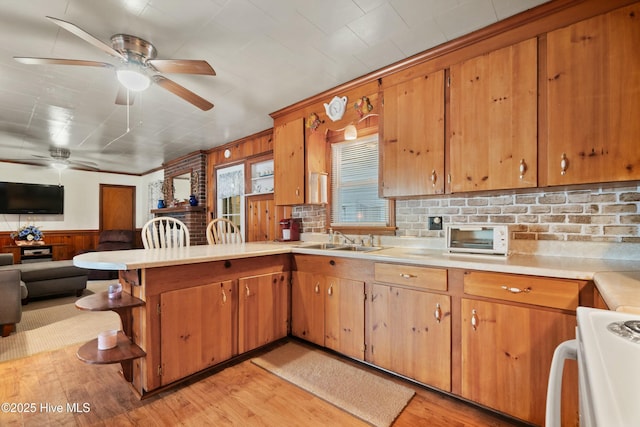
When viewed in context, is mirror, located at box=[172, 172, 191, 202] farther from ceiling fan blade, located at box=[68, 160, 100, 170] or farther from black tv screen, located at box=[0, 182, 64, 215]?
black tv screen, located at box=[0, 182, 64, 215]

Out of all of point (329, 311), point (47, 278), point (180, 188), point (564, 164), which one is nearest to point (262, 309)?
point (329, 311)

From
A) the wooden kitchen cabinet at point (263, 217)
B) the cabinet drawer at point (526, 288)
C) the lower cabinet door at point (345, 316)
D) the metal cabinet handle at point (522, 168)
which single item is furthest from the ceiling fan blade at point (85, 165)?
the metal cabinet handle at point (522, 168)

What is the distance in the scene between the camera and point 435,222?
8.09ft

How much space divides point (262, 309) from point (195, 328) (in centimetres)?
59

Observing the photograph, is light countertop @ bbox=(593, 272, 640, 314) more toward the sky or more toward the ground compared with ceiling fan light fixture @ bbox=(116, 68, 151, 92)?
more toward the ground

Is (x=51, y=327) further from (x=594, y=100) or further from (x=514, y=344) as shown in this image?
(x=594, y=100)

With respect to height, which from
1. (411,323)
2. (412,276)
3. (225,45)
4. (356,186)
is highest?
(225,45)

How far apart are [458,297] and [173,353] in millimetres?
1921

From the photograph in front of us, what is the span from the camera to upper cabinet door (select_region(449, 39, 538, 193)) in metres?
1.85

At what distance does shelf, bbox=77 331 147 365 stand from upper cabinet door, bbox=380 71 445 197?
2.13m

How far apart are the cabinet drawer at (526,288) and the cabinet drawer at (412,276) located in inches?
6.1

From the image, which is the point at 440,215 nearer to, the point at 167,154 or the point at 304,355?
the point at 304,355

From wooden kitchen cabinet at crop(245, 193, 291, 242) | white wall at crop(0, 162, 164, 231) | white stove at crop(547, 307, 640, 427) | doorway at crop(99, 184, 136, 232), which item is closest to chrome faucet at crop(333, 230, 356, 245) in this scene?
wooden kitchen cabinet at crop(245, 193, 291, 242)

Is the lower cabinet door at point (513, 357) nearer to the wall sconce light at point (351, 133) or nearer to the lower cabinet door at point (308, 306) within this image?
the lower cabinet door at point (308, 306)
